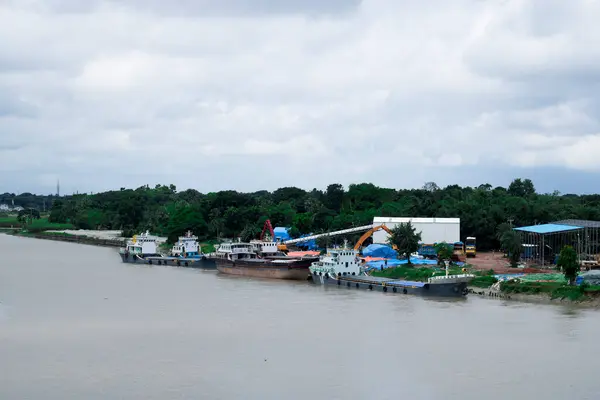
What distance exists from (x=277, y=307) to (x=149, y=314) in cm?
720

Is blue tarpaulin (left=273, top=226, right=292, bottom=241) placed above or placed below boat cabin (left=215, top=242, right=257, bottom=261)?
above

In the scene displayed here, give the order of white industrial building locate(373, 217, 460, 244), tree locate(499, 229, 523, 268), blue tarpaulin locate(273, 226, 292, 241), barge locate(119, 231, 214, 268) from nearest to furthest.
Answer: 1. tree locate(499, 229, 523, 268)
2. white industrial building locate(373, 217, 460, 244)
3. barge locate(119, 231, 214, 268)
4. blue tarpaulin locate(273, 226, 292, 241)

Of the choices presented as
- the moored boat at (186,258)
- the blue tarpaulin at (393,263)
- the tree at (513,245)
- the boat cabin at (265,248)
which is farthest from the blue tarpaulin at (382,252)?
the moored boat at (186,258)

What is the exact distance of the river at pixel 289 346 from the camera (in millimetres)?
26781

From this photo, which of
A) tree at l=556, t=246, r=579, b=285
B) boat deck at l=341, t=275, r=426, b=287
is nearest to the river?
boat deck at l=341, t=275, r=426, b=287

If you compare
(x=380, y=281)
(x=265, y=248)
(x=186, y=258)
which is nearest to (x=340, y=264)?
(x=380, y=281)

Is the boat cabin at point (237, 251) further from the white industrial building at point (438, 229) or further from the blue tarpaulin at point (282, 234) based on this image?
the blue tarpaulin at point (282, 234)

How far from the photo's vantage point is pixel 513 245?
5684 centimetres

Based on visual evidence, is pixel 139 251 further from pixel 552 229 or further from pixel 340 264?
pixel 552 229

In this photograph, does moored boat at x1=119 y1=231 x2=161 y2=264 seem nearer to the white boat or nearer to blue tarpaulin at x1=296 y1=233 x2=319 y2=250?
the white boat

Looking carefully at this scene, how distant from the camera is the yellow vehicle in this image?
66.5 m

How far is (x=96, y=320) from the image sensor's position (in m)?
39.9

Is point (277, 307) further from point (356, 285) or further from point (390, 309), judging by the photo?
point (356, 285)

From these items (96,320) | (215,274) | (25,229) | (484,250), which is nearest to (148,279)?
(215,274)
